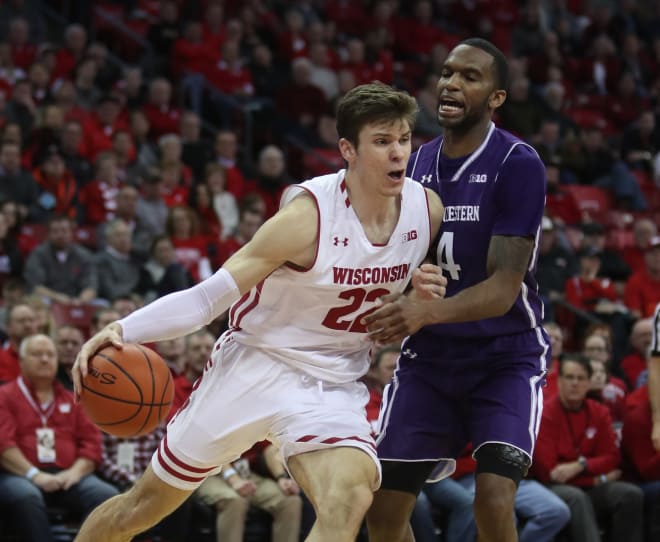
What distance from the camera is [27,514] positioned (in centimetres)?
730

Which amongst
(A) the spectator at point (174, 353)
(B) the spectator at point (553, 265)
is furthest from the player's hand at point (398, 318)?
(B) the spectator at point (553, 265)

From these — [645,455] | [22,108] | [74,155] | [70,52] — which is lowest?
[645,455]

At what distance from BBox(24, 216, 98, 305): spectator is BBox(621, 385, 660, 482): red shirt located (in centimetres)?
455

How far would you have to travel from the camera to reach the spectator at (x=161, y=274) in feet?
33.5

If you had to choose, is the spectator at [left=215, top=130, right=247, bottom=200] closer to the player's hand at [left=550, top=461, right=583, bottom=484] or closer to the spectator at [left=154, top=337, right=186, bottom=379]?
the spectator at [left=154, top=337, right=186, bottom=379]

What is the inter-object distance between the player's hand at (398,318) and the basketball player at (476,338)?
0.20 meters

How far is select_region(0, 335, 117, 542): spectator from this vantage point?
7.48m

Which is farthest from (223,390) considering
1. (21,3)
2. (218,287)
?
(21,3)

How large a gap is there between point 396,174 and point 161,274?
6029mm

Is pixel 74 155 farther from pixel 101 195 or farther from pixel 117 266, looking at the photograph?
pixel 117 266

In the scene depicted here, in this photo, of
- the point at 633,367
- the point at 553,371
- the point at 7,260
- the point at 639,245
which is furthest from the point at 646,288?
the point at 7,260

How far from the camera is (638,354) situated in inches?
414

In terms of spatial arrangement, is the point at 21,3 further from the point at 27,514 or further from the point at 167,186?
the point at 27,514

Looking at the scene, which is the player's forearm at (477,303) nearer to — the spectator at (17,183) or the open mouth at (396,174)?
the open mouth at (396,174)
